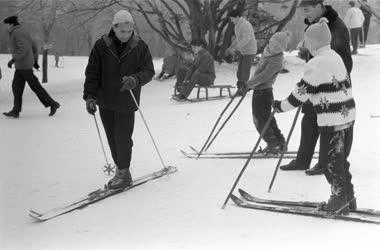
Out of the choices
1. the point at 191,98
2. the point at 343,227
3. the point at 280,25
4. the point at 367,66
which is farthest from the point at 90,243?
the point at 280,25

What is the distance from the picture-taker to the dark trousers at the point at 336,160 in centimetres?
380

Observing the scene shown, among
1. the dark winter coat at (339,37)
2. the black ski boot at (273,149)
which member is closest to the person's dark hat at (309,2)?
the dark winter coat at (339,37)

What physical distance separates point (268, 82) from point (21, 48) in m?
5.29

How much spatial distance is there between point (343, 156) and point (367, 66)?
1004cm

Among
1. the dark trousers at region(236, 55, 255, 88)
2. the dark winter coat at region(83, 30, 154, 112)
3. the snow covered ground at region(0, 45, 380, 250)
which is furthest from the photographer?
the dark trousers at region(236, 55, 255, 88)

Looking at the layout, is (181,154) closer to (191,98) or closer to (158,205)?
(158,205)

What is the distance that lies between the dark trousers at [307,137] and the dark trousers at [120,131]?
1692 millimetres

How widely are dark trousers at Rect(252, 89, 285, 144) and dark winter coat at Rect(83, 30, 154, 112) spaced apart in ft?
5.12

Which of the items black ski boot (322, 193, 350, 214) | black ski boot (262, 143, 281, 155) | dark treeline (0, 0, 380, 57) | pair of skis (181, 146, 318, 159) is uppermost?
black ski boot (322, 193, 350, 214)

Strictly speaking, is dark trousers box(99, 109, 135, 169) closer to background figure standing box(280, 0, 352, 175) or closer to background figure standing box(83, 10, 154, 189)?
background figure standing box(83, 10, 154, 189)

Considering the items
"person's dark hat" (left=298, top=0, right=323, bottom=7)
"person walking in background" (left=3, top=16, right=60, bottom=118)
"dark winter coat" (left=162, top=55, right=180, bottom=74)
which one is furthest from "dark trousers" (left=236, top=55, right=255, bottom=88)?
"dark winter coat" (left=162, top=55, right=180, bottom=74)

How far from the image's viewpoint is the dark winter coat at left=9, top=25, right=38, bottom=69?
359 inches

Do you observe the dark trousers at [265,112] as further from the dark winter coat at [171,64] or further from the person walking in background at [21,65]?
the dark winter coat at [171,64]

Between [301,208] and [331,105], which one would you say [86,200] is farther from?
[331,105]
